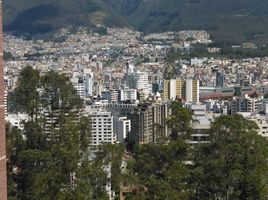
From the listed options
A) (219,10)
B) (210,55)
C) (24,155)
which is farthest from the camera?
(219,10)

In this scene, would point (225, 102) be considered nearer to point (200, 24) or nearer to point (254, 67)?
point (254, 67)

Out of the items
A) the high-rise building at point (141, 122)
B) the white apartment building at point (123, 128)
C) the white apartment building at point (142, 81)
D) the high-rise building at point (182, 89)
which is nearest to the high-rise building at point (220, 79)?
the white apartment building at point (142, 81)

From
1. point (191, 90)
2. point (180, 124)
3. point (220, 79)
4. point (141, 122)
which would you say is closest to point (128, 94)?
point (191, 90)

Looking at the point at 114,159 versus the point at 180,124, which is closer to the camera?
the point at 114,159

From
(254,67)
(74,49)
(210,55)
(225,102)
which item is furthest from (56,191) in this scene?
(74,49)

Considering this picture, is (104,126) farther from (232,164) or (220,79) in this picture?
(220,79)

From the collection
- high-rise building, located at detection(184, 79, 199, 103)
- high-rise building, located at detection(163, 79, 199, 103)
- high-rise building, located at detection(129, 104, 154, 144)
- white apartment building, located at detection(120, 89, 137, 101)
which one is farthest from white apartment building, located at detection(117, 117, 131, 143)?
high-rise building, located at detection(184, 79, 199, 103)

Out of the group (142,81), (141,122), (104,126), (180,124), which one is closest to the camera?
(180,124)

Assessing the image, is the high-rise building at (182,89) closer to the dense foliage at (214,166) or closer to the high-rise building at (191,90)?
the high-rise building at (191,90)
